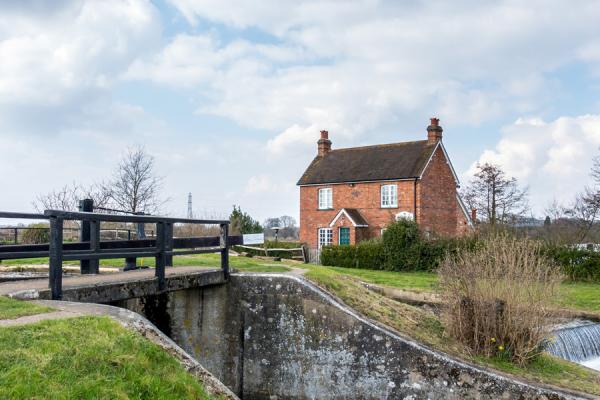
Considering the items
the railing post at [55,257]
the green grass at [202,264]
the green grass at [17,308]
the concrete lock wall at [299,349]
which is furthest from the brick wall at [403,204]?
the green grass at [17,308]

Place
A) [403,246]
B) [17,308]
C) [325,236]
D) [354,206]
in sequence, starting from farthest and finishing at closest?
[325,236]
[354,206]
[403,246]
[17,308]

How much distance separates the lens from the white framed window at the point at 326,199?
3761cm

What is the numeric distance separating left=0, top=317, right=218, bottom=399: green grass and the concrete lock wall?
386cm

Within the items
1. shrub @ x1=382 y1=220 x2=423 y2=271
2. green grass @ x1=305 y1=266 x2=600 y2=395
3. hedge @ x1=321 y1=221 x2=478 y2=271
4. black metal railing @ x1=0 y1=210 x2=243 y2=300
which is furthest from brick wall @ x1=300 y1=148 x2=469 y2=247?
black metal railing @ x1=0 y1=210 x2=243 y2=300

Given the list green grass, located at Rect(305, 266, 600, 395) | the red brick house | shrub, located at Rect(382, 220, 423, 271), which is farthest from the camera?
the red brick house

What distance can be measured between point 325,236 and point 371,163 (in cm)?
601

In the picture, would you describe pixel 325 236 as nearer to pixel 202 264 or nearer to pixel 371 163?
pixel 371 163

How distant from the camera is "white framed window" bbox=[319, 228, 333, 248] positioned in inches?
1465

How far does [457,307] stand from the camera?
9.90m

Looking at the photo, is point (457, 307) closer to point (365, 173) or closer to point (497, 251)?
point (497, 251)

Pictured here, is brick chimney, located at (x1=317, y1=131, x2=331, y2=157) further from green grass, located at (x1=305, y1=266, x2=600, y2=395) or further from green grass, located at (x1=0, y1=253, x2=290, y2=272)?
green grass, located at (x1=305, y1=266, x2=600, y2=395)

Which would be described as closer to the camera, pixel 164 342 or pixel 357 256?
pixel 164 342

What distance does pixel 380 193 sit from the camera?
35.2 metres

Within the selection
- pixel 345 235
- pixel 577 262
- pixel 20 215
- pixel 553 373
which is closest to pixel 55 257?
pixel 20 215
